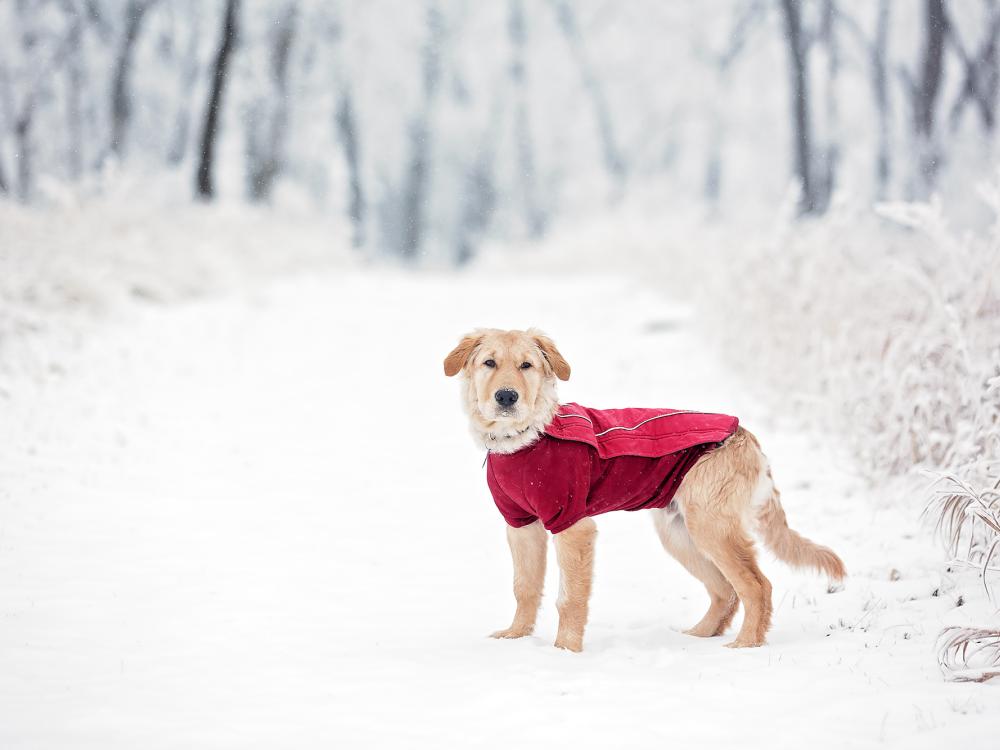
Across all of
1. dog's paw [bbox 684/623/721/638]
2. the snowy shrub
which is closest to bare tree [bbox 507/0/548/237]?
the snowy shrub

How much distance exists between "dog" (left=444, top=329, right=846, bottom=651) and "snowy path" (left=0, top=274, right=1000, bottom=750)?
261 millimetres

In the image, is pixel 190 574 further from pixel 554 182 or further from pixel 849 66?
pixel 554 182

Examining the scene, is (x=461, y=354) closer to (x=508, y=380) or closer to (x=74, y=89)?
(x=508, y=380)

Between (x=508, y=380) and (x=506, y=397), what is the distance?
0.13 metres

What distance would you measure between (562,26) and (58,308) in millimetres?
27742

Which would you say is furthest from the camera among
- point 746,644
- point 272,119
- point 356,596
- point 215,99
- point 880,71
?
point 272,119

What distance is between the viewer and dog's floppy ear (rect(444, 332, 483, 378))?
440 centimetres

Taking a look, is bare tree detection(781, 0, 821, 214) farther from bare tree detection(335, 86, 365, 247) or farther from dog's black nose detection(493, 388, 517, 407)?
bare tree detection(335, 86, 365, 247)

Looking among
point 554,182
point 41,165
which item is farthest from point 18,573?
point 554,182

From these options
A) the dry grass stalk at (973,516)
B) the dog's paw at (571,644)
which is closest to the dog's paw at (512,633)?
the dog's paw at (571,644)

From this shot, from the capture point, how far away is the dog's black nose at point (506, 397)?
4.05 m

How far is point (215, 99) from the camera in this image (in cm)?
1723

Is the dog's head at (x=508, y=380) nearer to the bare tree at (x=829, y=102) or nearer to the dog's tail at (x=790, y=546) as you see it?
the dog's tail at (x=790, y=546)

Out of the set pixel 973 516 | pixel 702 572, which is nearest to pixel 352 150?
pixel 702 572
